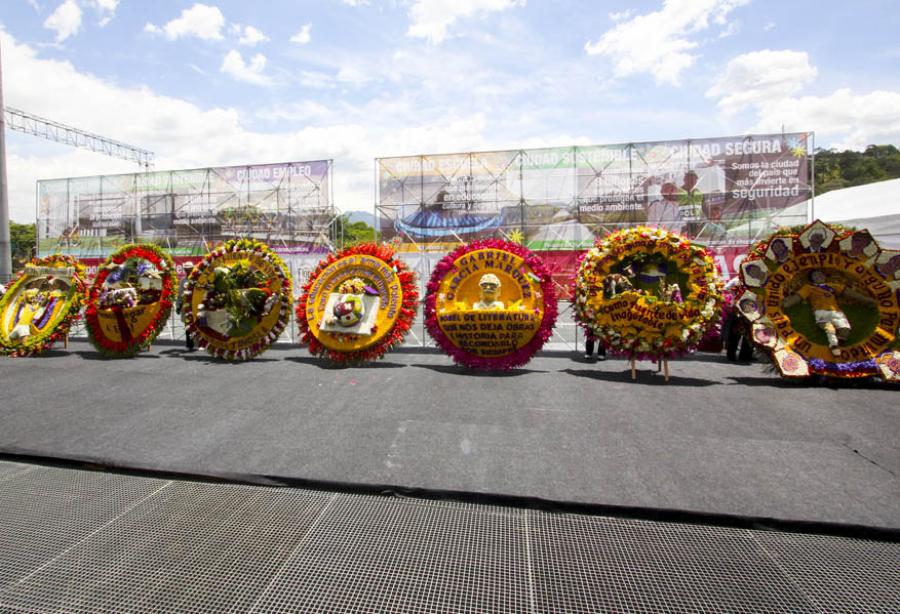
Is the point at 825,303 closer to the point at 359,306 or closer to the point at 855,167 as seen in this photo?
the point at 359,306

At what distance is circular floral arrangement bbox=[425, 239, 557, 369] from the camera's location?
629cm

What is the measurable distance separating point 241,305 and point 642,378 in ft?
17.7

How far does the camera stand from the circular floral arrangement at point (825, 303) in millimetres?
5715

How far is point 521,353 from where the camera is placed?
6316 millimetres

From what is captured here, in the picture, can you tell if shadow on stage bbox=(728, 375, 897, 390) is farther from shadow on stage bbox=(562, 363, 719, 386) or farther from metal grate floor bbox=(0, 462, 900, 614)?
metal grate floor bbox=(0, 462, 900, 614)

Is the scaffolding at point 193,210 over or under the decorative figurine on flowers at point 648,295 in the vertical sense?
over

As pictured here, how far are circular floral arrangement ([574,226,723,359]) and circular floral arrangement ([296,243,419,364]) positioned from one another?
2307 millimetres

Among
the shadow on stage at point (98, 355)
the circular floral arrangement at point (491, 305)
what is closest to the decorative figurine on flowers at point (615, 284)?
the circular floral arrangement at point (491, 305)

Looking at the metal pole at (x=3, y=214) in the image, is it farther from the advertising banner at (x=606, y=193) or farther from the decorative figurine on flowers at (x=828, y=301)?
the decorative figurine on flowers at (x=828, y=301)

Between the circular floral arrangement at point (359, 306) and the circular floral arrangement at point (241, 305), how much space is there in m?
0.39

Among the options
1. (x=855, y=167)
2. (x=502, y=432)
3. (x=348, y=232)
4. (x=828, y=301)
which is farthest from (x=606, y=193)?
(x=348, y=232)

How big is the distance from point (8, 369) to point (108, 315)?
1.32m

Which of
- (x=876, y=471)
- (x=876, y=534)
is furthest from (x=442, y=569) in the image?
(x=876, y=471)

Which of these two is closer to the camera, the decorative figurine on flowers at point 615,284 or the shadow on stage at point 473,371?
the decorative figurine on flowers at point 615,284
